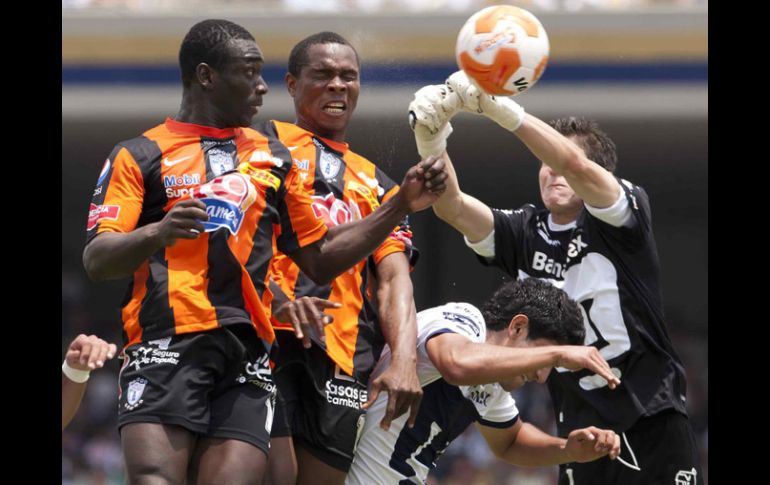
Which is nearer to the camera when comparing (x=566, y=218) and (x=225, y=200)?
(x=225, y=200)

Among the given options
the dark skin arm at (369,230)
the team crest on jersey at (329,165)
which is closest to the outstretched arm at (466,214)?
the team crest on jersey at (329,165)

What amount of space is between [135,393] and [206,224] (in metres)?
0.70

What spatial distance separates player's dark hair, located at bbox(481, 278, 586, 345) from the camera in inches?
226

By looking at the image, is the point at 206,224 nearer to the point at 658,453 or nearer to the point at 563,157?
the point at 563,157

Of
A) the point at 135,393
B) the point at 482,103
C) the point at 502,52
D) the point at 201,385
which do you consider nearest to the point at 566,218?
the point at 482,103

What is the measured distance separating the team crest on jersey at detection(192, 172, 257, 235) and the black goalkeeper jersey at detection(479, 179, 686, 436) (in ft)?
6.52

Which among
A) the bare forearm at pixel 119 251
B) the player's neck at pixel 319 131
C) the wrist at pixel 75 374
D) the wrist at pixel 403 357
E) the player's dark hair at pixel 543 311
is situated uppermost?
the player's neck at pixel 319 131

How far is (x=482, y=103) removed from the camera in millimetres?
5777

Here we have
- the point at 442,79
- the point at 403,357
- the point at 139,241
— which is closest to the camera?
the point at 139,241

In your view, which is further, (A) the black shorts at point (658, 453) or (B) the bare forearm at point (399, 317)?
(A) the black shorts at point (658, 453)

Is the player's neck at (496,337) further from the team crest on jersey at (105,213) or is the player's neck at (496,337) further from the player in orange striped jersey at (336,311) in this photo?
the team crest on jersey at (105,213)

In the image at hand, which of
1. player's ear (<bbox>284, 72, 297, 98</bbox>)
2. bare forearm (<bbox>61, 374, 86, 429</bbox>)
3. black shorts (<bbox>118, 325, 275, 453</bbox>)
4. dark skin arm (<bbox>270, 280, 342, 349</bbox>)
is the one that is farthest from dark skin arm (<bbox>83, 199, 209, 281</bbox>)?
player's ear (<bbox>284, 72, 297, 98</bbox>)

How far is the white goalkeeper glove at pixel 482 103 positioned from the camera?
5.70m

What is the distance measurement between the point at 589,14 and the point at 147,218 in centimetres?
970
